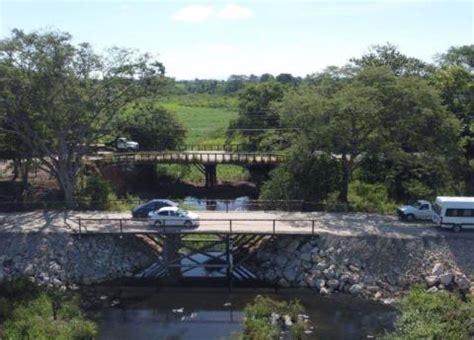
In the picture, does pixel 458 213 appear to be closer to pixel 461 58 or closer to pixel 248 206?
pixel 248 206

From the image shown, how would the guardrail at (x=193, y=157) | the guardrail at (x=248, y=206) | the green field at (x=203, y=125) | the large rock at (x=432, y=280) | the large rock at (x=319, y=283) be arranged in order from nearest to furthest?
the large rock at (x=432, y=280), the large rock at (x=319, y=283), the guardrail at (x=248, y=206), the guardrail at (x=193, y=157), the green field at (x=203, y=125)

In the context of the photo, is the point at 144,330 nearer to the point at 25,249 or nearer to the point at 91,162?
the point at 25,249

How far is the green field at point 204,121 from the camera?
8812cm

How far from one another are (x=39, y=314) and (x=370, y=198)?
26466 millimetres

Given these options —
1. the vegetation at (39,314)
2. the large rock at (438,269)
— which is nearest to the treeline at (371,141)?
the large rock at (438,269)

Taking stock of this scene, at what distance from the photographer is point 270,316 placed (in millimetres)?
29438

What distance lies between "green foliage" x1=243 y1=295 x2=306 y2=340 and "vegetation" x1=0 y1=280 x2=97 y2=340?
7096 millimetres

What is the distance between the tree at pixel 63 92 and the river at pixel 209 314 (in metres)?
13.5

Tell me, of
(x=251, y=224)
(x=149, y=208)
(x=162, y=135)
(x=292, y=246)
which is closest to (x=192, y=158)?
(x=162, y=135)

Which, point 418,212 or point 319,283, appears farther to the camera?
point 418,212

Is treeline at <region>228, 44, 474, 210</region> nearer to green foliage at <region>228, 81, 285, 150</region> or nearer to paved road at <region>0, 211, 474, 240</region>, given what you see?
paved road at <region>0, 211, 474, 240</region>

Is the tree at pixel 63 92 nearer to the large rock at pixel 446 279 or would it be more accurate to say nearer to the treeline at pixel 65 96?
the treeline at pixel 65 96

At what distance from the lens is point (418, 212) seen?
39.2 meters

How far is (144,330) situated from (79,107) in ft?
59.7
